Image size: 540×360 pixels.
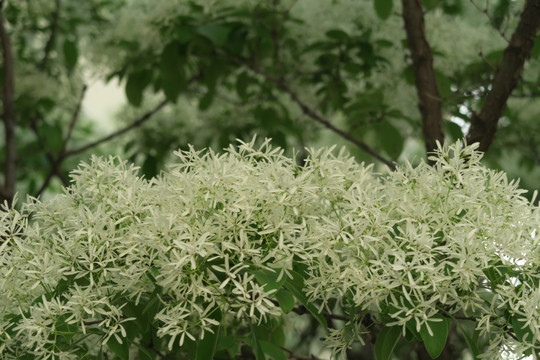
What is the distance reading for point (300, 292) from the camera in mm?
1101

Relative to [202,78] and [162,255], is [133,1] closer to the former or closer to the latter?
[202,78]

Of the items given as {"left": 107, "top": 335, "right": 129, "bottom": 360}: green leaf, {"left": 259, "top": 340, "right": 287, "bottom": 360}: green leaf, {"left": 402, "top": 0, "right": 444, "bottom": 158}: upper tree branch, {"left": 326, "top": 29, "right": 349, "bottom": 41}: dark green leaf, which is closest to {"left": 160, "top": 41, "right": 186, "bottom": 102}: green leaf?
{"left": 326, "top": 29, "right": 349, "bottom": 41}: dark green leaf

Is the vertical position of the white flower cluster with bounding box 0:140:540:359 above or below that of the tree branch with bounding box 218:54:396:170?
above

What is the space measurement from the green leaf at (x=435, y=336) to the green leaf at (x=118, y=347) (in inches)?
17.6

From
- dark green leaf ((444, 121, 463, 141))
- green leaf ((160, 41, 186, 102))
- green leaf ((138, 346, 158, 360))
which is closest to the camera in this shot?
green leaf ((138, 346, 158, 360))

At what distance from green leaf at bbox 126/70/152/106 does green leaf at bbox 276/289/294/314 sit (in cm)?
190

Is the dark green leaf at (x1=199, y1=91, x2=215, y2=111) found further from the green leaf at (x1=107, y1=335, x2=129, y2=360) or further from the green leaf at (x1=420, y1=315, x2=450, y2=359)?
the green leaf at (x1=420, y1=315, x2=450, y2=359)

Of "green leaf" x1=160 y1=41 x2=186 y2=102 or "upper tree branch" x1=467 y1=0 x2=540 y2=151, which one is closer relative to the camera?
"upper tree branch" x1=467 y1=0 x2=540 y2=151

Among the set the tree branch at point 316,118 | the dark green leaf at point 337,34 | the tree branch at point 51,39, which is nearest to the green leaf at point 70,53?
the tree branch at point 51,39

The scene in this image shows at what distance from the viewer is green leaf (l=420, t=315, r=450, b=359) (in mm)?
1006

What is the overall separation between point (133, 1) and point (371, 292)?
290cm

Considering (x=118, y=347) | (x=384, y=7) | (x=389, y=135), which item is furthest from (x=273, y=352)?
(x=389, y=135)

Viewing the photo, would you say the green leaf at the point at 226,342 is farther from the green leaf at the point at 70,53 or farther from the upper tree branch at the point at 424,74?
the green leaf at the point at 70,53

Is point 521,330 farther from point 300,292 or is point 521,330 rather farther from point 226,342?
point 226,342
